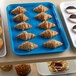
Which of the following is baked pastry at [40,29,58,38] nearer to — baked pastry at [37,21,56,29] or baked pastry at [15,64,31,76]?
baked pastry at [37,21,56,29]

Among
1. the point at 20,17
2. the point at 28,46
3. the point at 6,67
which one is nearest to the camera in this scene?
the point at 28,46

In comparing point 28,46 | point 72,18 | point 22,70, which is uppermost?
point 72,18

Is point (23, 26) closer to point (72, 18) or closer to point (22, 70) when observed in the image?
point (72, 18)

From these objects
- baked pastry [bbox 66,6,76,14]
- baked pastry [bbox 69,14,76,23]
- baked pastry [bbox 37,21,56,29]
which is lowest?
baked pastry [bbox 37,21,56,29]

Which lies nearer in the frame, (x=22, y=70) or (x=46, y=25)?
(x=46, y=25)

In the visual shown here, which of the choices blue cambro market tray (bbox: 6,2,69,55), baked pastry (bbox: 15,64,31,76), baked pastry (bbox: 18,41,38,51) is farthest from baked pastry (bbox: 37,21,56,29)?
baked pastry (bbox: 15,64,31,76)

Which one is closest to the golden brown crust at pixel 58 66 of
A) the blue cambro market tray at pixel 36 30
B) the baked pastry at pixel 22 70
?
the baked pastry at pixel 22 70

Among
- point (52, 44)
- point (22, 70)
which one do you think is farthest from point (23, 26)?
point (22, 70)

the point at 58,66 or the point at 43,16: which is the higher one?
the point at 43,16

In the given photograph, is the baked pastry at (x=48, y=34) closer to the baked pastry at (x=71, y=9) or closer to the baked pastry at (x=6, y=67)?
the baked pastry at (x=71, y=9)

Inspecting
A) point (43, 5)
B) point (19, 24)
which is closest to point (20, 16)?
point (19, 24)

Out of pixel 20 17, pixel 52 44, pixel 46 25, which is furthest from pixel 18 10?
pixel 52 44

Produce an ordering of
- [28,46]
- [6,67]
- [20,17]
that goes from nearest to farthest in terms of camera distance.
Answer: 1. [28,46]
2. [20,17]
3. [6,67]
